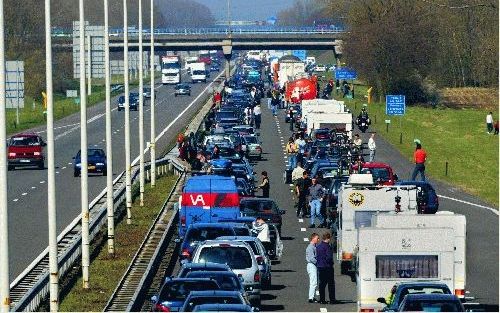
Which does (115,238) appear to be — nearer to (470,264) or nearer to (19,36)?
(470,264)

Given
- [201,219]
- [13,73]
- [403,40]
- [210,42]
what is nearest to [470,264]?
[201,219]

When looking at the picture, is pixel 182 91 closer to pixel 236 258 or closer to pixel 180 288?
pixel 236 258

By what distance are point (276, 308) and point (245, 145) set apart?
4360cm

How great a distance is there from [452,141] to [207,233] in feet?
182

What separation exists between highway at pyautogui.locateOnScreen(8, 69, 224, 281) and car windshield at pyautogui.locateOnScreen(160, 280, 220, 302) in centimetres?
1002

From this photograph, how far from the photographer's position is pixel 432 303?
2631 centimetres

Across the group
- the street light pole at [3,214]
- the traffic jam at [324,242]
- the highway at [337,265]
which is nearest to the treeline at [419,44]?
the highway at [337,265]

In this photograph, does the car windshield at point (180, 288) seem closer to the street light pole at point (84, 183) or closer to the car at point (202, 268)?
the car at point (202, 268)

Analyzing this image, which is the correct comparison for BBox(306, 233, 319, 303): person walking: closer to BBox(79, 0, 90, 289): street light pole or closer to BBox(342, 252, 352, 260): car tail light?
BBox(342, 252, 352, 260): car tail light

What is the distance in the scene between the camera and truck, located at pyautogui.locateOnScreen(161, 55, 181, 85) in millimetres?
182875

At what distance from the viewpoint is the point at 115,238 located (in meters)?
48.2

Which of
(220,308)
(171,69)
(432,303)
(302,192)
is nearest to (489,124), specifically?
(302,192)

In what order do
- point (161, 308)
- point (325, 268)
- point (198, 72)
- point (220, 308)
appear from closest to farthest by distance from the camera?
point (220, 308) < point (161, 308) < point (325, 268) < point (198, 72)

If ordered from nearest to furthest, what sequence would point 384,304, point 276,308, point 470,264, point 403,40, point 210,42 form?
1. point 384,304
2. point 276,308
3. point 470,264
4. point 403,40
5. point 210,42
